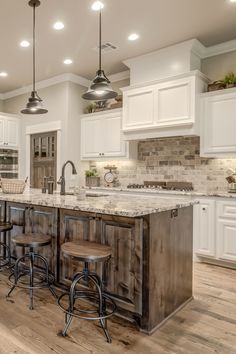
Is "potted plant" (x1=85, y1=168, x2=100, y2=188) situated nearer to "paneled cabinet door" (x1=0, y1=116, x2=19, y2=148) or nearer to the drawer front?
"paneled cabinet door" (x1=0, y1=116, x2=19, y2=148)

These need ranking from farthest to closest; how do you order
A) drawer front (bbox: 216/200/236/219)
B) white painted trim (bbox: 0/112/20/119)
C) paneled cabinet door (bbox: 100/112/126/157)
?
white painted trim (bbox: 0/112/20/119) → paneled cabinet door (bbox: 100/112/126/157) → drawer front (bbox: 216/200/236/219)

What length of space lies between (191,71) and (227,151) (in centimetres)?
128

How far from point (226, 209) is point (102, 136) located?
110 inches

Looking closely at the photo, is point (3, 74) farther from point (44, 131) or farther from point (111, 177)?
point (111, 177)

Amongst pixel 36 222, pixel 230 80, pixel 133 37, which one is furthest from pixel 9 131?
pixel 230 80

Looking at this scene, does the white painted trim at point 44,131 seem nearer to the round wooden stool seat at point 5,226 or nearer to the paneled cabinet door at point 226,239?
the round wooden stool seat at point 5,226

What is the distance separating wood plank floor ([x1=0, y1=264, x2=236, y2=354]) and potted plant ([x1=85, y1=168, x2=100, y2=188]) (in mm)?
3101

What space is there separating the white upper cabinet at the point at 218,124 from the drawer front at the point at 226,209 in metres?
0.73

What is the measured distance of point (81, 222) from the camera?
2654mm

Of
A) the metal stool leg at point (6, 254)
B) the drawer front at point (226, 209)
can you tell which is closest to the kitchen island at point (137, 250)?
the metal stool leg at point (6, 254)

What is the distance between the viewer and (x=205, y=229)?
13.0 feet

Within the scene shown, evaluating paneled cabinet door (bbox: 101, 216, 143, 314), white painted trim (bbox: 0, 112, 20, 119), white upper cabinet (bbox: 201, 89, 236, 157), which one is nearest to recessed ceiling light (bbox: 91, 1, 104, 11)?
white upper cabinet (bbox: 201, 89, 236, 157)

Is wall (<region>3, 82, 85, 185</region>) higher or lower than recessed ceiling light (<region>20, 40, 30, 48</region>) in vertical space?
lower

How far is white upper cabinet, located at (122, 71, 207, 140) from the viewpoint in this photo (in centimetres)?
422
